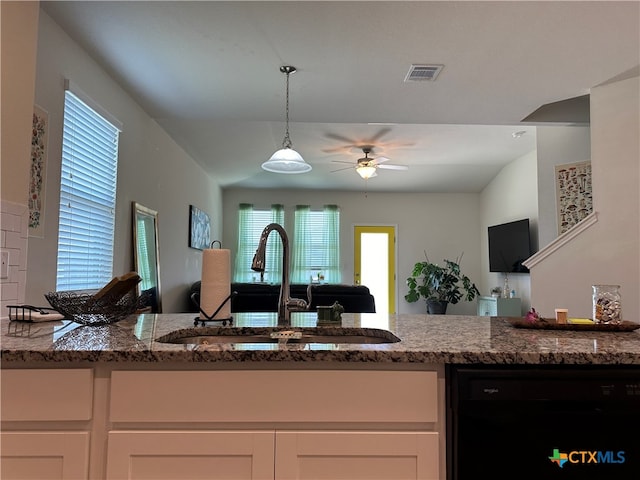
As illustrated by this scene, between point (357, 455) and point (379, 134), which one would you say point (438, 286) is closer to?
point (379, 134)

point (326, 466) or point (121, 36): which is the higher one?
point (121, 36)

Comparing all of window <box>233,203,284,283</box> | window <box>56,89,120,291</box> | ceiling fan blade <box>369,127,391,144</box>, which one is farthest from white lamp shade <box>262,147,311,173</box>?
window <box>233,203,284,283</box>

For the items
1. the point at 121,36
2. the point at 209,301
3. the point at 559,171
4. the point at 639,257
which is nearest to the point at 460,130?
the point at 559,171

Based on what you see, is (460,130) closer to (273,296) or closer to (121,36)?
(273,296)

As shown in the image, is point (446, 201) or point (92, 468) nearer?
point (92, 468)

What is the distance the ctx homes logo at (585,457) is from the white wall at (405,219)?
7.19 metres

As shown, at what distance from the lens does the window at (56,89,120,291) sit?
2.65 meters

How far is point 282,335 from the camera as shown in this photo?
1476mm

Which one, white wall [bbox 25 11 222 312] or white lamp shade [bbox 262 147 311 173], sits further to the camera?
white lamp shade [bbox 262 147 311 173]

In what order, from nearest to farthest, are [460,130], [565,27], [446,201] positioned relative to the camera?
1. [565,27]
2. [460,130]
3. [446,201]

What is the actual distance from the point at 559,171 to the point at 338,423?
4341 millimetres

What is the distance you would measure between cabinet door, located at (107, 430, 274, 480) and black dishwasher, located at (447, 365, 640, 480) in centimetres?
47

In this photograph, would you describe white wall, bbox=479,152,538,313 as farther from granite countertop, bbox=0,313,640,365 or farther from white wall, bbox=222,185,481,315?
granite countertop, bbox=0,313,640,365

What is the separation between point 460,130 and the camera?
5391 millimetres
